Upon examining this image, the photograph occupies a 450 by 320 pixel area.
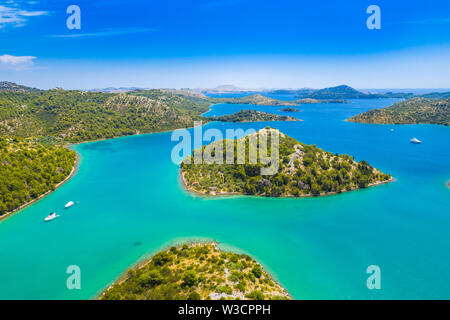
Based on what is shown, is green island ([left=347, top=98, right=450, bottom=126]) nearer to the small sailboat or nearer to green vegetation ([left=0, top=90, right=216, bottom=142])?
green vegetation ([left=0, top=90, right=216, bottom=142])

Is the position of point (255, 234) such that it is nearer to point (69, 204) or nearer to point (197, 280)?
point (197, 280)

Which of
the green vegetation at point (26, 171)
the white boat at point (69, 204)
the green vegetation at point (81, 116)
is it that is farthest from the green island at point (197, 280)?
the green vegetation at point (81, 116)

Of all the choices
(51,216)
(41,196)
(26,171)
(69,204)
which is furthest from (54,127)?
(51,216)

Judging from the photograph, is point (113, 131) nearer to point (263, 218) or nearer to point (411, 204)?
point (263, 218)

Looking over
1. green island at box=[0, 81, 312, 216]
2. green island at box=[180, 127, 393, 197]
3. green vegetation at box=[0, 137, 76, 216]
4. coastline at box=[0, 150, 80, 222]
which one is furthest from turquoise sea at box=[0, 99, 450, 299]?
green island at box=[0, 81, 312, 216]

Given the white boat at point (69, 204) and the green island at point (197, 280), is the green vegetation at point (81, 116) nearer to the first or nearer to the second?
the white boat at point (69, 204)

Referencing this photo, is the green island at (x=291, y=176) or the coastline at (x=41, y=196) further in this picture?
the green island at (x=291, y=176)
